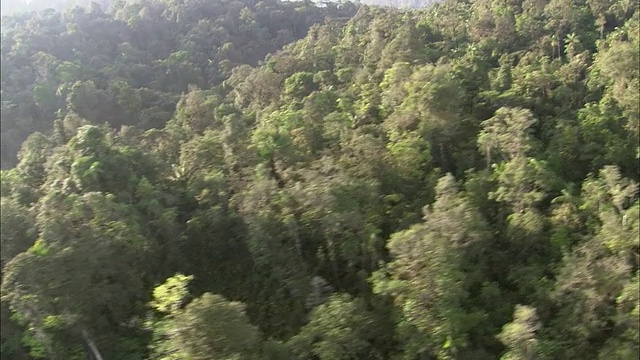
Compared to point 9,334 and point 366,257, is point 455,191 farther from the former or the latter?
point 9,334

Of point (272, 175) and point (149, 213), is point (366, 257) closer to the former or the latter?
point (272, 175)

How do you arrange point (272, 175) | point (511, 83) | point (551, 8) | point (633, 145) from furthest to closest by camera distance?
point (551, 8), point (511, 83), point (272, 175), point (633, 145)

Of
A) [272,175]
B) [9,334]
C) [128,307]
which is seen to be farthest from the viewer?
[272,175]

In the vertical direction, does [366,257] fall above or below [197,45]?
below

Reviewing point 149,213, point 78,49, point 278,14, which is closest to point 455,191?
point 149,213

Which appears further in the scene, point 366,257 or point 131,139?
point 131,139

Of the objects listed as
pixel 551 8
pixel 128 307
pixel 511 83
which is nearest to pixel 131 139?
pixel 128 307

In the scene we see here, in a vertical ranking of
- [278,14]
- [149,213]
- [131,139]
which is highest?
→ [278,14]
